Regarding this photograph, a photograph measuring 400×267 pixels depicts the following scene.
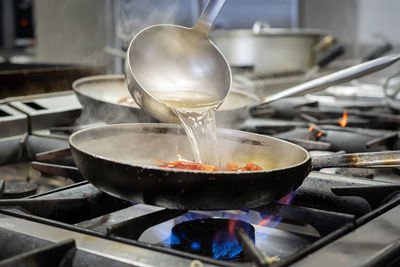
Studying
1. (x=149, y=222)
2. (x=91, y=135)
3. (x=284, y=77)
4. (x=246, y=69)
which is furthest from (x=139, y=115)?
(x=284, y=77)

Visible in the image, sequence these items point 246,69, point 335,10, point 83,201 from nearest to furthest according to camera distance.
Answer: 1. point 83,201
2. point 246,69
3. point 335,10

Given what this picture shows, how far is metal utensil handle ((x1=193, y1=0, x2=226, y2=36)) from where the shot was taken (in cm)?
92

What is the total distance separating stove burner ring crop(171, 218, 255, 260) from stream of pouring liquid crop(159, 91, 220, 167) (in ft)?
0.47

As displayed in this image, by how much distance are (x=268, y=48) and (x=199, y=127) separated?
1551 mm

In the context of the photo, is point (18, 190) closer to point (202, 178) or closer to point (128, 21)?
point (202, 178)

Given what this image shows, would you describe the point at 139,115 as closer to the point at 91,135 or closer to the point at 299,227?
the point at 91,135

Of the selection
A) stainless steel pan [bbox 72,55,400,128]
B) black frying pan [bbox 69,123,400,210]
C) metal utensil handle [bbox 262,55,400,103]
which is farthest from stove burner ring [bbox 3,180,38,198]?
metal utensil handle [bbox 262,55,400,103]

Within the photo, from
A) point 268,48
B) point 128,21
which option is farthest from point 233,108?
point 268,48

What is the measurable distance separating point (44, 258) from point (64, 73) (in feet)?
3.46

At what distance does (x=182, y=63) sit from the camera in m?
1.00

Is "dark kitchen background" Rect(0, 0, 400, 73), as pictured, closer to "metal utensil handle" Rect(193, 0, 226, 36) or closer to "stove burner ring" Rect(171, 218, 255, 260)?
"metal utensil handle" Rect(193, 0, 226, 36)

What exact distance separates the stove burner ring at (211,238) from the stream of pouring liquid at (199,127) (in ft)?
0.47

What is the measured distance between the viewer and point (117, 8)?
2.53 m

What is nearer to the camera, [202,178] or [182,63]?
[202,178]
